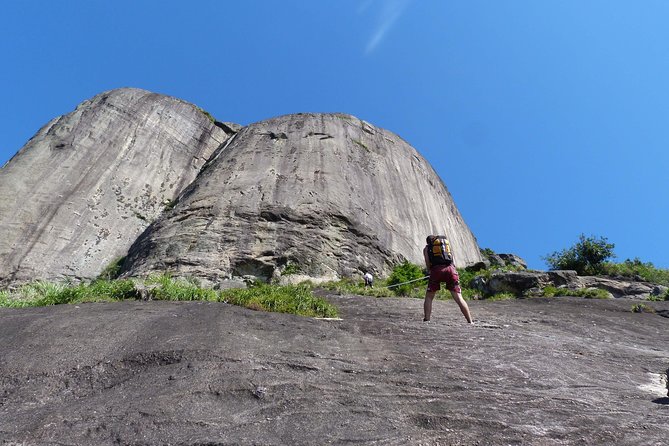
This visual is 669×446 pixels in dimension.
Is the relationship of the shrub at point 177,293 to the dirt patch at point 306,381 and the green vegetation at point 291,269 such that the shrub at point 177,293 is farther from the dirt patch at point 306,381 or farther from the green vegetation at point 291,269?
the green vegetation at point 291,269

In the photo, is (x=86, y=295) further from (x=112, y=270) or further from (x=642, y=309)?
(x=642, y=309)

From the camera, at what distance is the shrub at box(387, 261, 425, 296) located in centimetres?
1705

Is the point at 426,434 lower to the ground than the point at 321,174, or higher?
lower

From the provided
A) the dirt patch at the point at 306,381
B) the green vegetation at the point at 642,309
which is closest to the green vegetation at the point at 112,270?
the dirt patch at the point at 306,381

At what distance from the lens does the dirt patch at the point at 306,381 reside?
16.8ft

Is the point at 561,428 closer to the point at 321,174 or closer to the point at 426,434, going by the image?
the point at 426,434

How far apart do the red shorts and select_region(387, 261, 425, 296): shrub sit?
20.1ft

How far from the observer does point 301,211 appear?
23.2 meters

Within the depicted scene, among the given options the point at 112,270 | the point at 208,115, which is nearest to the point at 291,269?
the point at 112,270

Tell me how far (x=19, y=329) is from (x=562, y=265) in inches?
958

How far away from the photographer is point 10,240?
77.7 feet

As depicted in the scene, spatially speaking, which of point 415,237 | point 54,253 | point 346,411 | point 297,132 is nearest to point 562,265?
point 415,237

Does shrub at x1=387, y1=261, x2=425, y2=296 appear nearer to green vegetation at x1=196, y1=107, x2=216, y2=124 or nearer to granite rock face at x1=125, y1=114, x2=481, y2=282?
granite rock face at x1=125, y1=114, x2=481, y2=282

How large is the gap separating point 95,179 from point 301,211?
35.9 feet
